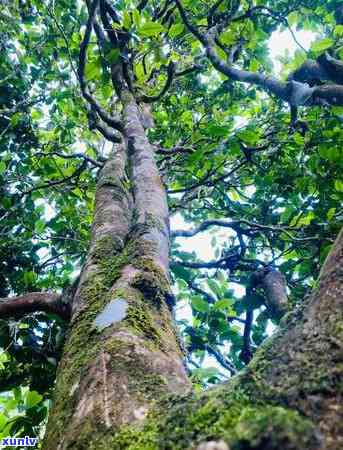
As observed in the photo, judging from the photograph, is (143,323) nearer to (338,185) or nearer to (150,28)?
(338,185)

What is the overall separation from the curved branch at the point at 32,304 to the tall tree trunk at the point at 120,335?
0.25m

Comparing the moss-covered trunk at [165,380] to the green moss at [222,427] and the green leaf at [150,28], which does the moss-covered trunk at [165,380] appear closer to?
the green moss at [222,427]

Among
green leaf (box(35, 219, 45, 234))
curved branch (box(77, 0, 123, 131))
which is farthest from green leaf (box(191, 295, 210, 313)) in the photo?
green leaf (box(35, 219, 45, 234))

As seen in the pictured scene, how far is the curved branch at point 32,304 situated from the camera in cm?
206

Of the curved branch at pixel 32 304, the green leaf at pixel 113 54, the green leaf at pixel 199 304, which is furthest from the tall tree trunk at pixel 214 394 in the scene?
the green leaf at pixel 113 54

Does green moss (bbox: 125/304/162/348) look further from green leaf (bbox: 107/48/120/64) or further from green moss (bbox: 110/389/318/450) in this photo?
green leaf (bbox: 107/48/120/64)

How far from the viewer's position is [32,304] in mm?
2102

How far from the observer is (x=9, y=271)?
3.81m

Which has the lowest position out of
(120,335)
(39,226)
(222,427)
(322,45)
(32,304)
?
(222,427)

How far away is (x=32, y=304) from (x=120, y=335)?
98 cm

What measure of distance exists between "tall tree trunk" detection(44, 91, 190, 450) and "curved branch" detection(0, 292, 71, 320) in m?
0.25

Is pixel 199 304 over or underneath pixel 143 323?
over

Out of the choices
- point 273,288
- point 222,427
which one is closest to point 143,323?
point 222,427

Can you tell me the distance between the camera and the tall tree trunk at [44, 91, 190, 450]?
1.03m
